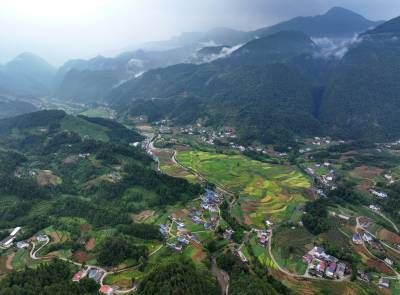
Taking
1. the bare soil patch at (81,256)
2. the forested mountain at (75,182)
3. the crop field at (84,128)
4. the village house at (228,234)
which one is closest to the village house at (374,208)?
the village house at (228,234)

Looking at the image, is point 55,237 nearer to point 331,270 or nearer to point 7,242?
point 7,242

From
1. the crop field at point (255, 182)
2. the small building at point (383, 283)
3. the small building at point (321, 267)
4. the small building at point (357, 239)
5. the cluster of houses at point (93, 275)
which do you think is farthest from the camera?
the crop field at point (255, 182)

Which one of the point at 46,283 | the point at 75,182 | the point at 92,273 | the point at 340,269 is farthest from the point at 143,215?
the point at 340,269

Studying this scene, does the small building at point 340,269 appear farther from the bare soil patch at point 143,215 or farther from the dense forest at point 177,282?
the bare soil patch at point 143,215

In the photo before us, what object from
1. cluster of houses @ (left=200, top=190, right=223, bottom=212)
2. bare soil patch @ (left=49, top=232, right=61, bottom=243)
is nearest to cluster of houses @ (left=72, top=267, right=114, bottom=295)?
bare soil patch @ (left=49, top=232, right=61, bottom=243)

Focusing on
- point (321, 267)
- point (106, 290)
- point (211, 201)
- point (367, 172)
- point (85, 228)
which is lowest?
point (367, 172)

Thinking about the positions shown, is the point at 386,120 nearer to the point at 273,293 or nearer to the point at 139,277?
the point at 273,293

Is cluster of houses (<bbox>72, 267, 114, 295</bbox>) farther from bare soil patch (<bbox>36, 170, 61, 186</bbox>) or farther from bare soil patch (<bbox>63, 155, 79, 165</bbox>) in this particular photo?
bare soil patch (<bbox>63, 155, 79, 165</bbox>)
